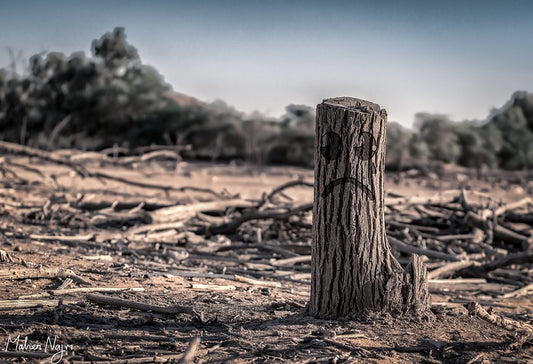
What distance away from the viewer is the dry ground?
3693 millimetres

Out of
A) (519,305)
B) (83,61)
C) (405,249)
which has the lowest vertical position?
(519,305)

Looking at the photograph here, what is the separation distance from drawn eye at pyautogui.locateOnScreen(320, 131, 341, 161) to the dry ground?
110 cm

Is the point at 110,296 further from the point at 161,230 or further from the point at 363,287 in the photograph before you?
the point at 161,230

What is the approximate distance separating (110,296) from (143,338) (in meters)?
0.94

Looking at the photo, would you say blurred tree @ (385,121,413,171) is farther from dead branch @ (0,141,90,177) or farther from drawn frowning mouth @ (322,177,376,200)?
drawn frowning mouth @ (322,177,376,200)

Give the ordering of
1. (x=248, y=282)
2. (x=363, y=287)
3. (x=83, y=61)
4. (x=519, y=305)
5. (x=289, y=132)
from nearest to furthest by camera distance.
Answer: (x=363, y=287)
(x=248, y=282)
(x=519, y=305)
(x=289, y=132)
(x=83, y=61)

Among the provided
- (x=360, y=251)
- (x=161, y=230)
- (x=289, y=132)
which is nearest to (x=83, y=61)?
(x=289, y=132)

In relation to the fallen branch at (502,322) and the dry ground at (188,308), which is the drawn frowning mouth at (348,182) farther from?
the fallen branch at (502,322)

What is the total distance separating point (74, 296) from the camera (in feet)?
15.7

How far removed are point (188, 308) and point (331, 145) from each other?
1483 millimetres

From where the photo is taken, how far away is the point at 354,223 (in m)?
4.25

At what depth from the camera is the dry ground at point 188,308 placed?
3.69 metres

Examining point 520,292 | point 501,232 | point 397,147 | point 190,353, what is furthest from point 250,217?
point 397,147

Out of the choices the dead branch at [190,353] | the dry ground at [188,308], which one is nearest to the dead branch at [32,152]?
the dry ground at [188,308]
